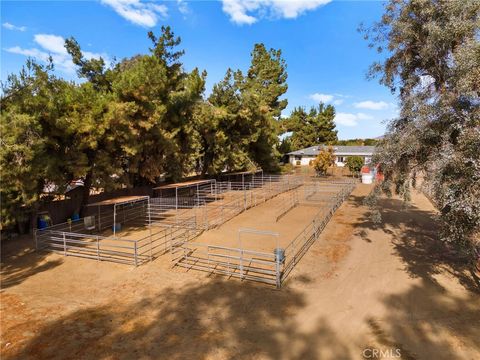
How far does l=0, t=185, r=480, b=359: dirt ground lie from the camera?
23.7ft

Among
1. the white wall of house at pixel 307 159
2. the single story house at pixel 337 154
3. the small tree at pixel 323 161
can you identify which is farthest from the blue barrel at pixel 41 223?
the white wall of house at pixel 307 159

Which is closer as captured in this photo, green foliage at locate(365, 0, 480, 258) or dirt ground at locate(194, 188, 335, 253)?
green foliage at locate(365, 0, 480, 258)

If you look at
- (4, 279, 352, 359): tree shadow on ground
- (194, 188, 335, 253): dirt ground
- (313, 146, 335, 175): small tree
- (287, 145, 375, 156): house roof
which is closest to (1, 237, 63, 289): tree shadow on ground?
(4, 279, 352, 359): tree shadow on ground

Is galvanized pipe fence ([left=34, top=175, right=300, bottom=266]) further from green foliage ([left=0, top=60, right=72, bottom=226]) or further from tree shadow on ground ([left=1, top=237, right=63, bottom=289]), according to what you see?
green foliage ([left=0, top=60, right=72, bottom=226])

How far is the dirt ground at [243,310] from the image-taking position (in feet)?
23.7

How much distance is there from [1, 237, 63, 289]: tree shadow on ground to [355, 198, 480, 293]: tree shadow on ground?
48.6 ft

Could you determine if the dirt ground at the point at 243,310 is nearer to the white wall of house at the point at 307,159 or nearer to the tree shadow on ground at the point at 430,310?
the tree shadow on ground at the point at 430,310

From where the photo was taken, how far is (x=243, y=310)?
29.6 feet

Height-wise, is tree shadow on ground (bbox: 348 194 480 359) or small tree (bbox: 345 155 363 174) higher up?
small tree (bbox: 345 155 363 174)

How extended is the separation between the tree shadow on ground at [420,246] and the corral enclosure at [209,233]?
3744mm

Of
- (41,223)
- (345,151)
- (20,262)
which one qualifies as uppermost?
(345,151)

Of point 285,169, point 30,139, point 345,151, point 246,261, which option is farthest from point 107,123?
point 345,151

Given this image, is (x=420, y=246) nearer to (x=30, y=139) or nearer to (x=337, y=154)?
(x=30, y=139)

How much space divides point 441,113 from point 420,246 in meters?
7.71
